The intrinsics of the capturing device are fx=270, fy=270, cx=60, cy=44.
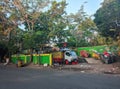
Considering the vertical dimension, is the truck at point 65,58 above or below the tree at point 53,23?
below

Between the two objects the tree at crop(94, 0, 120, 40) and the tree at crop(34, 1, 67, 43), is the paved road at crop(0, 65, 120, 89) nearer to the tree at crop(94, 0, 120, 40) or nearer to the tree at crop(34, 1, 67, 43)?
the tree at crop(94, 0, 120, 40)

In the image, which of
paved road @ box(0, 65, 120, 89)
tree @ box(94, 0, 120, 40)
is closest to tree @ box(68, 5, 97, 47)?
tree @ box(94, 0, 120, 40)

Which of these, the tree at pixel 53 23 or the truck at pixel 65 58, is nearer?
the truck at pixel 65 58

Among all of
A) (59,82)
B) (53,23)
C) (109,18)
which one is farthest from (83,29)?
(59,82)

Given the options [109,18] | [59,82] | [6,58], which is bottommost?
[59,82]

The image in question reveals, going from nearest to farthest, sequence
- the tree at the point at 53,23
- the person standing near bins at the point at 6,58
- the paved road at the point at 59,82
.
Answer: the paved road at the point at 59,82, the tree at the point at 53,23, the person standing near bins at the point at 6,58

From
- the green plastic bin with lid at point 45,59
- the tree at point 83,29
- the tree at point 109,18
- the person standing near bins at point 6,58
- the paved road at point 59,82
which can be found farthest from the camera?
the tree at point 83,29

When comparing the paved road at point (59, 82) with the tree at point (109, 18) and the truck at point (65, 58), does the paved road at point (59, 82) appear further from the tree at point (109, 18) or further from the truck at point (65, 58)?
the truck at point (65, 58)

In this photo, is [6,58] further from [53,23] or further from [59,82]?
[59,82]

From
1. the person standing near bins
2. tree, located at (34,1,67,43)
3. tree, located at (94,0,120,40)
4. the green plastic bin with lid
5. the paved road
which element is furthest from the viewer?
the person standing near bins

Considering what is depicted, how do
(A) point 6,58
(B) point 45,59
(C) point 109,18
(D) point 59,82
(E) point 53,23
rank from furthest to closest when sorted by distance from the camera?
(A) point 6,58 < (E) point 53,23 < (B) point 45,59 < (C) point 109,18 < (D) point 59,82

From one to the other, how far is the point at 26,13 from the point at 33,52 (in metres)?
6.08

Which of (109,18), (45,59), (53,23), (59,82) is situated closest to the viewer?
(59,82)

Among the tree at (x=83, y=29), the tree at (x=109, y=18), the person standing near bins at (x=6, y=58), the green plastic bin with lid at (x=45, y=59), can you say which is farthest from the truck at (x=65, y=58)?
the tree at (x=83, y=29)
